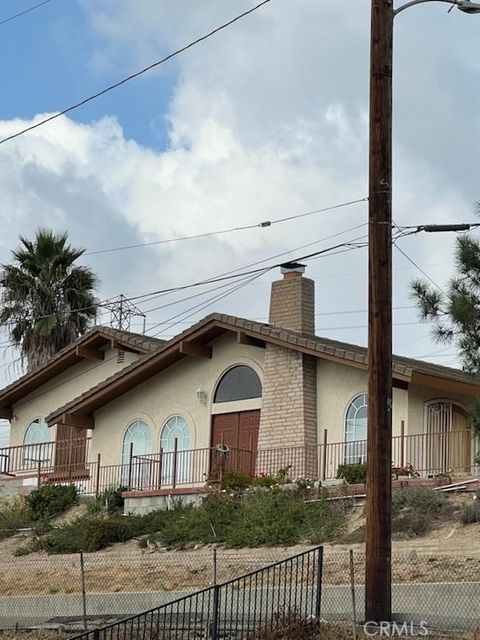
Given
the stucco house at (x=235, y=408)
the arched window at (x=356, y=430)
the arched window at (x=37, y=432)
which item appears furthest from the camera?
the arched window at (x=37, y=432)

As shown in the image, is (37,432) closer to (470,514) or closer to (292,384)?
(292,384)

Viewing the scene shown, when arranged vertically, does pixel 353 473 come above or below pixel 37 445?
below

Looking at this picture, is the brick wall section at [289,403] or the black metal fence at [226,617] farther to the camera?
the brick wall section at [289,403]

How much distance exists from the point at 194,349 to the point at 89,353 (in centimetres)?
600

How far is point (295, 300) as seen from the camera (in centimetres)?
3328

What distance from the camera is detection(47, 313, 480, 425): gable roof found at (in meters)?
28.5

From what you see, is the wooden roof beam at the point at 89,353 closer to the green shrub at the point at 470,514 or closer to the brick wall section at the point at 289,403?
the brick wall section at the point at 289,403

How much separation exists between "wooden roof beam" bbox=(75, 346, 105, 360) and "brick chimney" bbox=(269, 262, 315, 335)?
24.4 feet

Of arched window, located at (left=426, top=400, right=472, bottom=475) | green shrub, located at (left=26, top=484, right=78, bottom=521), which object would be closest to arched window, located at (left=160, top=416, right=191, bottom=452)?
green shrub, located at (left=26, top=484, right=78, bottom=521)

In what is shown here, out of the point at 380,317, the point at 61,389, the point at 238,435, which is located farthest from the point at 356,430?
the point at 380,317

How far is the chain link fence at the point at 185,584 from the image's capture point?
1772 cm

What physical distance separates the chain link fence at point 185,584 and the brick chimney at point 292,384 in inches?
236

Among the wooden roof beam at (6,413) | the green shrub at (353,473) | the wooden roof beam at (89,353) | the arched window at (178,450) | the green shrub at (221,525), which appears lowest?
the green shrub at (221,525)

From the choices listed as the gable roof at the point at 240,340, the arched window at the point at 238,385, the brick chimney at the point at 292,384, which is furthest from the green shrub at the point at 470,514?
the arched window at the point at 238,385
